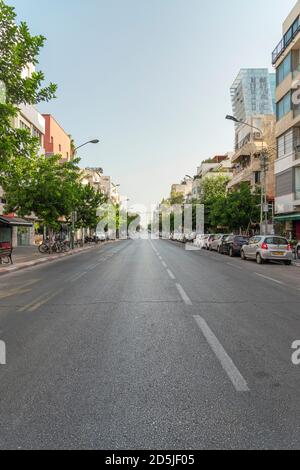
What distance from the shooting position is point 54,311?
26.4 feet

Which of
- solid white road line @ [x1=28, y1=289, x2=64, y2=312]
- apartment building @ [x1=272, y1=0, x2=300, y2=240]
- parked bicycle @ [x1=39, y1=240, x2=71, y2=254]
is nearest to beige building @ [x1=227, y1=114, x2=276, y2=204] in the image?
apartment building @ [x1=272, y1=0, x2=300, y2=240]

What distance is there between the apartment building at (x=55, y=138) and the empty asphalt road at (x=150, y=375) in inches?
1671

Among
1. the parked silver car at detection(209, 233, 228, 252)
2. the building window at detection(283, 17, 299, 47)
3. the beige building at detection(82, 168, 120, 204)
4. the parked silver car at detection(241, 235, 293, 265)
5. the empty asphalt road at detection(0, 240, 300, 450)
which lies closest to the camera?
the empty asphalt road at detection(0, 240, 300, 450)

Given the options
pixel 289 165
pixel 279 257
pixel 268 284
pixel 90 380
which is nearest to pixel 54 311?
pixel 90 380

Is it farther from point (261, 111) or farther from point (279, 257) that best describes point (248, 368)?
point (261, 111)

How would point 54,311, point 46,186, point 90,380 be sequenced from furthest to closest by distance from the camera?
point 46,186 → point 54,311 → point 90,380

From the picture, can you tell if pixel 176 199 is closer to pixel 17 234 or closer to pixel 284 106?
pixel 17 234

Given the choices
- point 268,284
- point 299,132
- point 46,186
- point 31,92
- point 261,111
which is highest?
point 261,111

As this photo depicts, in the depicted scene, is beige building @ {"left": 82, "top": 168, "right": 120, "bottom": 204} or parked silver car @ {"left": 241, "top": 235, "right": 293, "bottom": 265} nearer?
parked silver car @ {"left": 241, "top": 235, "right": 293, "bottom": 265}

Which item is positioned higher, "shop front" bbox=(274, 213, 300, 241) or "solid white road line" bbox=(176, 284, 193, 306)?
"shop front" bbox=(274, 213, 300, 241)

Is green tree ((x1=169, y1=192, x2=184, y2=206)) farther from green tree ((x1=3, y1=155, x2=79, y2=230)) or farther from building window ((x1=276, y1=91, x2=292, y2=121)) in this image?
green tree ((x1=3, y1=155, x2=79, y2=230))

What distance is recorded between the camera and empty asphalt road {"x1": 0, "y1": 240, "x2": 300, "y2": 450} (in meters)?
3.13

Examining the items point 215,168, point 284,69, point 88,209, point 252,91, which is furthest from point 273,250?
point 252,91
